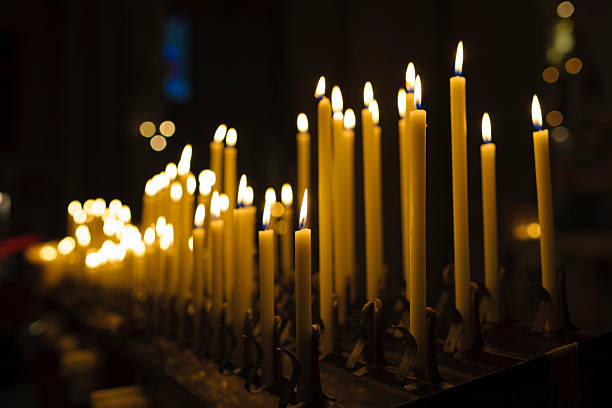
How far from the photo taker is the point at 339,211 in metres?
0.73

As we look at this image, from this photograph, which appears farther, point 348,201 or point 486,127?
point 348,201

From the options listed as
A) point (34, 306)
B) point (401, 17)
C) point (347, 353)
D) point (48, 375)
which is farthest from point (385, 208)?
point (34, 306)

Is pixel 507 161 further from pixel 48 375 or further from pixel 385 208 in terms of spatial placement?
pixel 48 375

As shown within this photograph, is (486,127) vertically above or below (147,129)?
below

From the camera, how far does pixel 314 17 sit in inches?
72.4

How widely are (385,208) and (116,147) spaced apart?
3.66 meters

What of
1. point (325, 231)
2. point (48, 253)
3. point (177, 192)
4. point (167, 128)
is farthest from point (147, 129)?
point (325, 231)

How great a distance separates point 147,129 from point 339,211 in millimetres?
4132

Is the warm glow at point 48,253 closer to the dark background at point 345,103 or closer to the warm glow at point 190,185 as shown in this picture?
the dark background at point 345,103

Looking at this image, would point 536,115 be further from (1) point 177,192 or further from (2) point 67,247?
(2) point 67,247

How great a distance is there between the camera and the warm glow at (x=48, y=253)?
7.73ft

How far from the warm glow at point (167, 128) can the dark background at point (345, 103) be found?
13 centimetres

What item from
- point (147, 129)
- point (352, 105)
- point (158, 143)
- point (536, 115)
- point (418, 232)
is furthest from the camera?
point (158, 143)

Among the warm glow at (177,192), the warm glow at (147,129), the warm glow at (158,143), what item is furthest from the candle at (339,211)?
the warm glow at (158,143)
